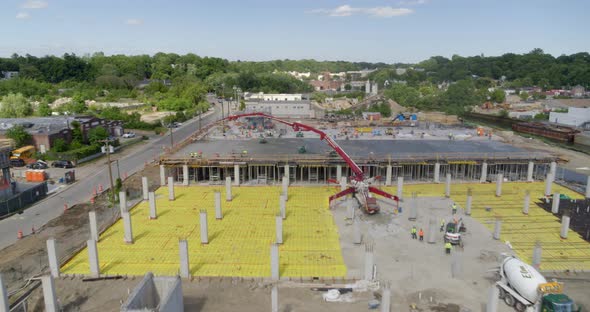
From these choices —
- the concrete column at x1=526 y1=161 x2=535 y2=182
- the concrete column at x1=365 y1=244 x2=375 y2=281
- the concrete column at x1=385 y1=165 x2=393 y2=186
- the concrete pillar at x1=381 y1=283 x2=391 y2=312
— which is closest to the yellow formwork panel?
the concrete column at x1=365 y1=244 x2=375 y2=281

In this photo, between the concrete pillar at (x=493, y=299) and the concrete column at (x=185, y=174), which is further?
the concrete column at (x=185, y=174)

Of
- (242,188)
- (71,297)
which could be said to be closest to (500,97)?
(242,188)

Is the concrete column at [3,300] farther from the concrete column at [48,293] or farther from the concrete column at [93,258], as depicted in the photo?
the concrete column at [93,258]

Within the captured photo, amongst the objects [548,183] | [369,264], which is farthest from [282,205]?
[548,183]

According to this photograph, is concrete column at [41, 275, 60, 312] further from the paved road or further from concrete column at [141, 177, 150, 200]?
concrete column at [141, 177, 150, 200]

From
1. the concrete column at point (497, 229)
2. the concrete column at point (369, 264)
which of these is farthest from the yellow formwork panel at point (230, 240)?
the concrete column at point (497, 229)

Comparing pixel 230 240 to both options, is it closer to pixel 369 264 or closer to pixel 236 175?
pixel 369 264
